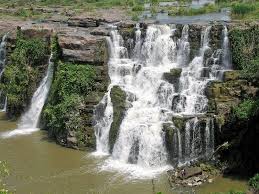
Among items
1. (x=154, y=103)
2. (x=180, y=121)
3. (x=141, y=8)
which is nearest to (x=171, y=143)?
(x=180, y=121)

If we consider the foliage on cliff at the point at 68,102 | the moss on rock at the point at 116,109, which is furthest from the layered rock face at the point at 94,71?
the moss on rock at the point at 116,109

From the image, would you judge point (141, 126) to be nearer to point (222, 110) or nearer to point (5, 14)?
point (222, 110)

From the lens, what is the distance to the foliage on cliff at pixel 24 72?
31.7 meters

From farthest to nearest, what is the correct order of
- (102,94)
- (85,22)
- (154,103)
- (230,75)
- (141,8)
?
(141,8) < (85,22) < (102,94) < (154,103) < (230,75)

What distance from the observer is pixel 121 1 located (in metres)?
58.5

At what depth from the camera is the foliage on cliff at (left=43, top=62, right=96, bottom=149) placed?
88.0ft

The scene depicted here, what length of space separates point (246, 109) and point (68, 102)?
31.5 ft

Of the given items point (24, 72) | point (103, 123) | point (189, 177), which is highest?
point (24, 72)

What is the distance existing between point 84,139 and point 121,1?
113ft

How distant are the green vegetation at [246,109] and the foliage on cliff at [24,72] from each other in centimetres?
1387

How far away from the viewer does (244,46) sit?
2691 cm

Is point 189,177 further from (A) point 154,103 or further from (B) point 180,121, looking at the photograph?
(A) point 154,103

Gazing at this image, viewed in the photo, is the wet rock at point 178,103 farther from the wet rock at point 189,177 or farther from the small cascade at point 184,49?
the wet rock at point 189,177

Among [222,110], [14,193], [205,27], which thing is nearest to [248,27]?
[205,27]
